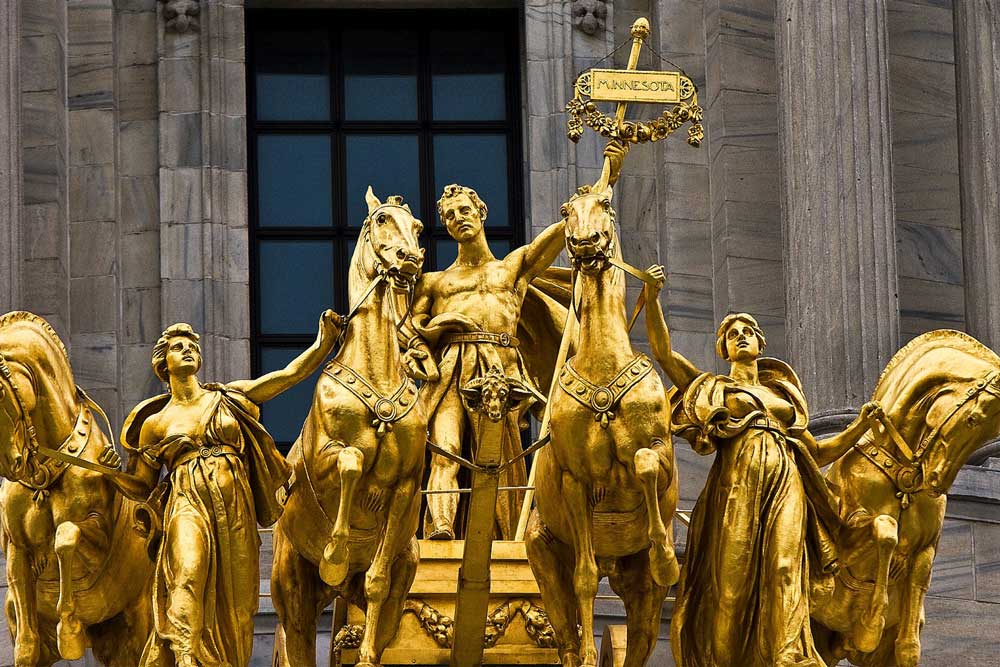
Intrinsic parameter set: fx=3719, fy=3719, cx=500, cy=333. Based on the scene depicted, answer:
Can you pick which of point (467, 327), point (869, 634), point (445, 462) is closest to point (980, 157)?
point (467, 327)

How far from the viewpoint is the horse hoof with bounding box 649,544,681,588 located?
1814 centimetres

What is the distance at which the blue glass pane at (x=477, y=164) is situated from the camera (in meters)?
24.2

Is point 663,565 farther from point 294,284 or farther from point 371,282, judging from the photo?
point 294,284

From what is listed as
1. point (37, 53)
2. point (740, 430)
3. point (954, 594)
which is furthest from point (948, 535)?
point (37, 53)

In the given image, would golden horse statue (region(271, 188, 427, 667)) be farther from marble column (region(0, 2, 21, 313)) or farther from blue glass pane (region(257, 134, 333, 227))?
blue glass pane (region(257, 134, 333, 227))

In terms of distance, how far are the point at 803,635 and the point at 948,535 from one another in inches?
135

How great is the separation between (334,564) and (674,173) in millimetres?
6228

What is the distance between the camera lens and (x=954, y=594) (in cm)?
2150

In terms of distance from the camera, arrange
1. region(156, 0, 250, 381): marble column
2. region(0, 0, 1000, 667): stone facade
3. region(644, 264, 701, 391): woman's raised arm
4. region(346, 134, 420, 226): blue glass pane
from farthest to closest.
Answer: region(346, 134, 420, 226): blue glass pane < region(156, 0, 250, 381): marble column < region(0, 0, 1000, 667): stone facade < region(644, 264, 701, 391): woman's raised arm

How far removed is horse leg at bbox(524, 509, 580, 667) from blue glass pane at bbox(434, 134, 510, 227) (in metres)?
5.65

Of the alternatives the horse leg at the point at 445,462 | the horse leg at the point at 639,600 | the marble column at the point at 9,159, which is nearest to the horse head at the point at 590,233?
the horse leg at the point at 639,600

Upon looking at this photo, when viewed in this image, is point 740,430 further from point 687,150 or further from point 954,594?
point 687,150

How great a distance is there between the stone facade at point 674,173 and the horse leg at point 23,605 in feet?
10.6

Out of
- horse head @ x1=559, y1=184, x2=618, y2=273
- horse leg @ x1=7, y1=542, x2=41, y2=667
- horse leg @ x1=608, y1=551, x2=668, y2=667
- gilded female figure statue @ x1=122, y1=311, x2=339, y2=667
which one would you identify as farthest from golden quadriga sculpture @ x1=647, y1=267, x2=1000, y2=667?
horse leg @ x1=7, y1=542, x2=41, y2=667
